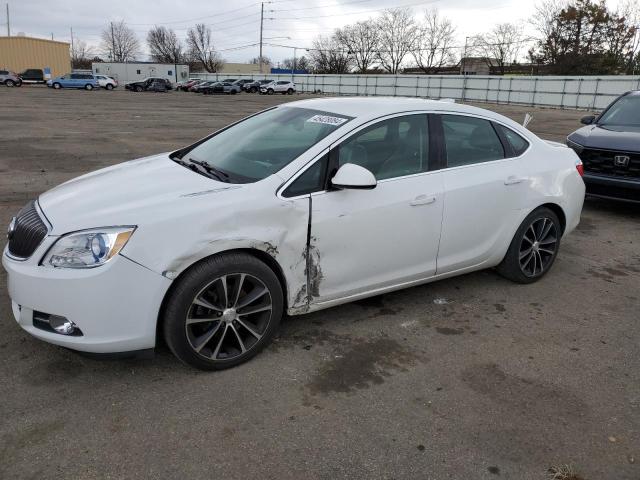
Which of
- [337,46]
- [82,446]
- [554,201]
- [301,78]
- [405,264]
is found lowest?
[82,446]

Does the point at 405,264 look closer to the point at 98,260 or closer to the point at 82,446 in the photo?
the point at 98,260

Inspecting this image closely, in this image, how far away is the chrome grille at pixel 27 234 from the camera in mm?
2914

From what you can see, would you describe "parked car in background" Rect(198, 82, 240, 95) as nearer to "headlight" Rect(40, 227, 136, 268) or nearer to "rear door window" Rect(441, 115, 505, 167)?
"rear door window" Rect(441, 115, 505, 167)

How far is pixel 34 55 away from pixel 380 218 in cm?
6755

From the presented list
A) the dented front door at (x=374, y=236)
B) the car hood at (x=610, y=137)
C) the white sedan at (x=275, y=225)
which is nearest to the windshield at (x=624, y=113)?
the car hood at (x=610, y=137)

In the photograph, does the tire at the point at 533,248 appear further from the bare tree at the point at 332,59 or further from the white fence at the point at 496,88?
the bare tree at the point at 332,59

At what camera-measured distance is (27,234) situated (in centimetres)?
301

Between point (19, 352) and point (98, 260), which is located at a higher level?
point (98, 260)

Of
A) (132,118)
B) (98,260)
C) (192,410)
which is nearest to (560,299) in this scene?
(192,410)

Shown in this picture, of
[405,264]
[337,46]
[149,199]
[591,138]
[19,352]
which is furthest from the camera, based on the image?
[337,46]

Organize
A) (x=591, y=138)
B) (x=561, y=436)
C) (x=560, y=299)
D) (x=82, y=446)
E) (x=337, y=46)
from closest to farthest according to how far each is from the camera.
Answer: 1. (x=82, y=446)
2. (x=561, y=436)
3. (x=560, y=299)
4. (x=591, y=138)
5. (x=337, y=46)

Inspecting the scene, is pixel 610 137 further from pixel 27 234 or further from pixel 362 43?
pixel 362 43

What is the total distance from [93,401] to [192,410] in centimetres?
56

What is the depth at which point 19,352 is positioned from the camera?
3320 mm
